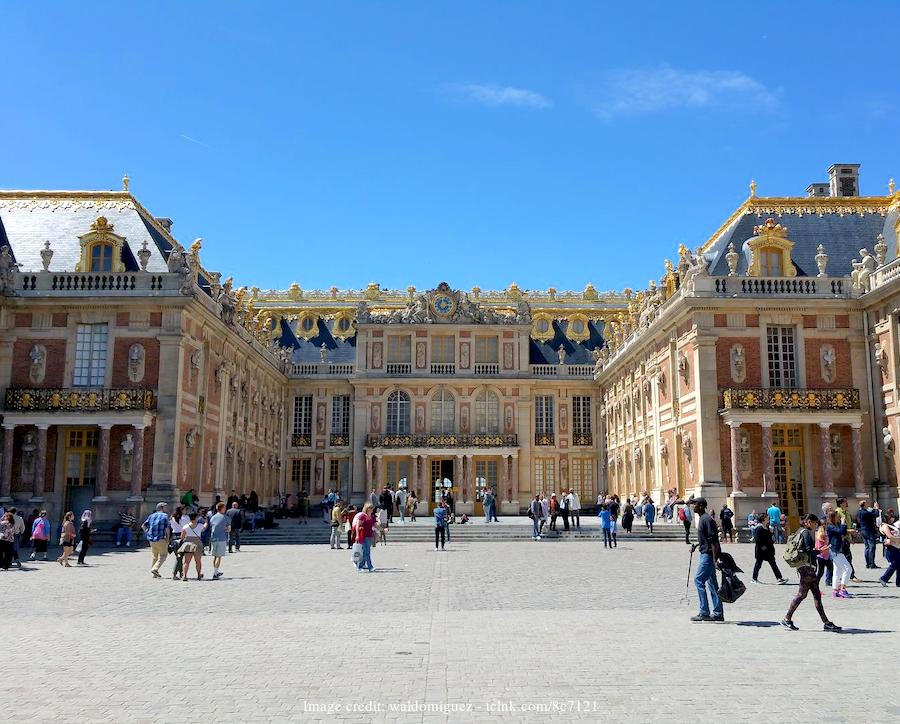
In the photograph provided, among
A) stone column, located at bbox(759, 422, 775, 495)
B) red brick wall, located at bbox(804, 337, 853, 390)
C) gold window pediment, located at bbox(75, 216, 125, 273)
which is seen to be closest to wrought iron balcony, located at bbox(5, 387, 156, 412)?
gold window pediment, located at bbox(75, 216, 125, 273)

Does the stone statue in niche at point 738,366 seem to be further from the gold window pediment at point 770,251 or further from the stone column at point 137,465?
the stone column at point 137,465

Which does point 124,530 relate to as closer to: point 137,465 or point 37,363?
point 137,465

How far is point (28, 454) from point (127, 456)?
329 cm

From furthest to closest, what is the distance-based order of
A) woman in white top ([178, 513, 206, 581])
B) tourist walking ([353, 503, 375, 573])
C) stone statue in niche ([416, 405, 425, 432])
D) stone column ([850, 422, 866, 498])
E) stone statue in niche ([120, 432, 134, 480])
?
1. stone statue in niche ([416, 405, 425, 432])
2. stone column ([850, 422, 866, 498])
3. stone statue in niche ([120, 432, 134, 480])
4. tourist walking ([353, 503, 375, 573])
5. woman in white top ([178, 513, 206, 581])

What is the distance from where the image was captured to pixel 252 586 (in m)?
14.4

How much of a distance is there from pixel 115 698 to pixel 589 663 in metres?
4.05

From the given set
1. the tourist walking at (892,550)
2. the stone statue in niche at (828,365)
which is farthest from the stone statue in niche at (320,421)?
the tourist walking at (892,550)

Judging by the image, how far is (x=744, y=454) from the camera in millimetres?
26844

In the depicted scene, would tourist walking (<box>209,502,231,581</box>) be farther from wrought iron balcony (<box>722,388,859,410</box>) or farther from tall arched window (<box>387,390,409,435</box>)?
tall arched window (<box>387,390,409,435</box>)

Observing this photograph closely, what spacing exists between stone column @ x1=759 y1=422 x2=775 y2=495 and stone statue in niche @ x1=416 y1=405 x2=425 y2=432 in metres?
21.5

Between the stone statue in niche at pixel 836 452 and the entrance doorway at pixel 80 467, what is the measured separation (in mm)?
23549

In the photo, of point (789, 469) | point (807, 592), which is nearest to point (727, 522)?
point (789, 469)

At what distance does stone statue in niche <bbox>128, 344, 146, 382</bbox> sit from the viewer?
26.6 metres

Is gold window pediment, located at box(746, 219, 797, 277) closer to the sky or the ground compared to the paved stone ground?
closer to the sky
